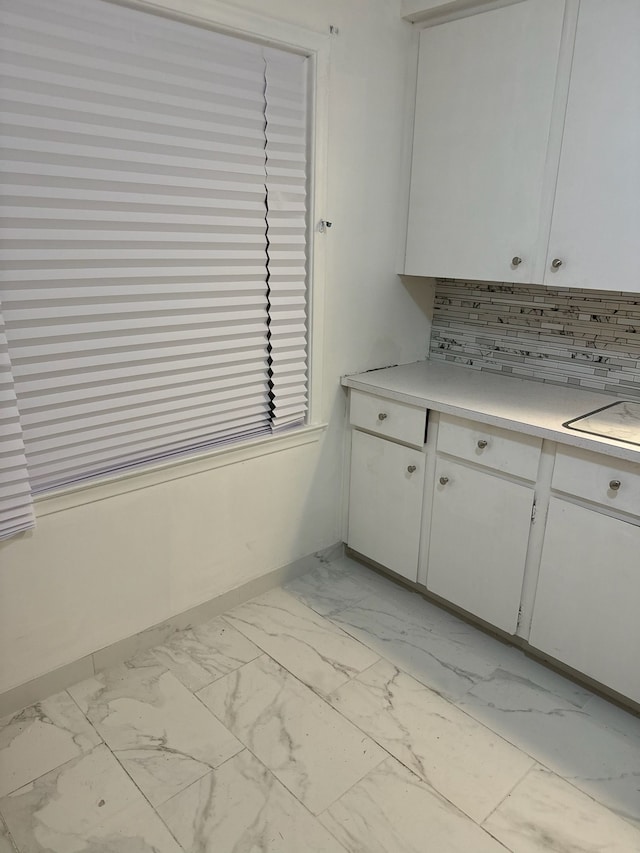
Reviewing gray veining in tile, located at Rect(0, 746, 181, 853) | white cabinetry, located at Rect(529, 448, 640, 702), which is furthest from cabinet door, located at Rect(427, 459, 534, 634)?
gray veining in tile, located at Rect(0, 746, 181, 853)

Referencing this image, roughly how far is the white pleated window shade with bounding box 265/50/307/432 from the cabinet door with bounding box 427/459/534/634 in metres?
0.63

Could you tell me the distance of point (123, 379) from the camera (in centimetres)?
183

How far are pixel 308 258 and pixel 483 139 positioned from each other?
2.41 feet

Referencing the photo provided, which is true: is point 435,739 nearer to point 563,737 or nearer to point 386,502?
point 563,737

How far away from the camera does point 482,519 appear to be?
2.12 m

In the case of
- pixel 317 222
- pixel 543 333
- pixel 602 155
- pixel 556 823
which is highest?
pixel 602 155

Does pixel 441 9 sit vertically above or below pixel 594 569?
above

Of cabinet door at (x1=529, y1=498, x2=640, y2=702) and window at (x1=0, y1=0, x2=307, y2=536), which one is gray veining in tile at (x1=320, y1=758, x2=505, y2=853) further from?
window at (x1=0, y1=0, x2=307, y2=536)

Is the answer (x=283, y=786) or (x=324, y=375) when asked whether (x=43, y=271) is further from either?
(x=283, y=786)

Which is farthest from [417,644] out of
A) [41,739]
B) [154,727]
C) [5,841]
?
[5,841]

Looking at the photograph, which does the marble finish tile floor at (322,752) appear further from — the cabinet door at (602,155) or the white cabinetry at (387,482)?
the cabinet door at (602,155)

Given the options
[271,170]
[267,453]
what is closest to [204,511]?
[267,453]

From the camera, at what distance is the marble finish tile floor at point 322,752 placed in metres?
1.50

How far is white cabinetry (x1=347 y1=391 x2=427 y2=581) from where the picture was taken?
2.30m
